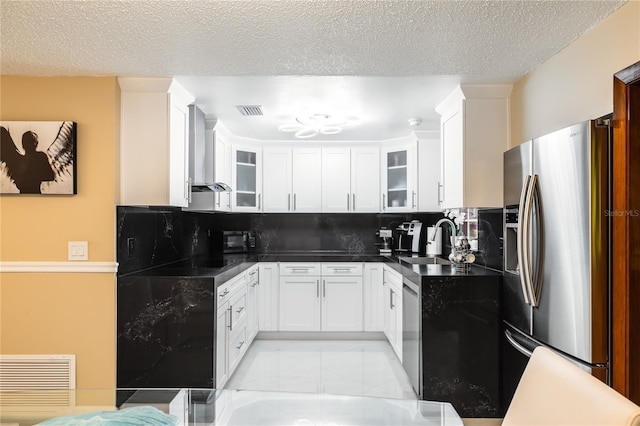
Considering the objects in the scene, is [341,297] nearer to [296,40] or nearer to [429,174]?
[429,174]

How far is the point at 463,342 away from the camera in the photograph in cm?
284

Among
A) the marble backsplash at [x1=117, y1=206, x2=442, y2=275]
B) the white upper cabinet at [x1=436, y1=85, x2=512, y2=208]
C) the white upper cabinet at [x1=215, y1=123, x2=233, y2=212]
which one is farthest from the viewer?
the marble backsplash at [x1=117, y1=206, x2=442, y2=275]

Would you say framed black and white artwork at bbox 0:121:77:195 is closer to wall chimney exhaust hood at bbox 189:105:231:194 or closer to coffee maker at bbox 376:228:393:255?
wall chimney exhaust hood at bbox 189:105:231:194

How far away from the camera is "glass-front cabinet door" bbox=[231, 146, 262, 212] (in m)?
4.95

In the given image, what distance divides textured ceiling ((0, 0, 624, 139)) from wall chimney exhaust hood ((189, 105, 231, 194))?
1.59ft

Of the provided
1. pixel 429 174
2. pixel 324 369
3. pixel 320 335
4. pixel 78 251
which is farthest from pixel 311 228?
pixel 78 251

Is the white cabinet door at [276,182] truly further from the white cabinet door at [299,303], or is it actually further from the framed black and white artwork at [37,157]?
the framed black and white artwork at [37,157]

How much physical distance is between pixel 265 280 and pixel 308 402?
323 centimetres

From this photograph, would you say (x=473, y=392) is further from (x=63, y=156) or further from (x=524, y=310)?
(x=63, y=156)

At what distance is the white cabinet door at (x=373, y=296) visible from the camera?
15.8ft

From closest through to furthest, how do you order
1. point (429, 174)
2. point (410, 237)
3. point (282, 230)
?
point (429, 174), point (410, 237), point (282, 230)

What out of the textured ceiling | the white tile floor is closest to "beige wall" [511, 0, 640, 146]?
the textured ceiling

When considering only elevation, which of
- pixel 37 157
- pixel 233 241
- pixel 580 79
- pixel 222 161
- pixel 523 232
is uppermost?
pixel 580 79

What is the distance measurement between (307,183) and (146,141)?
101 inches
